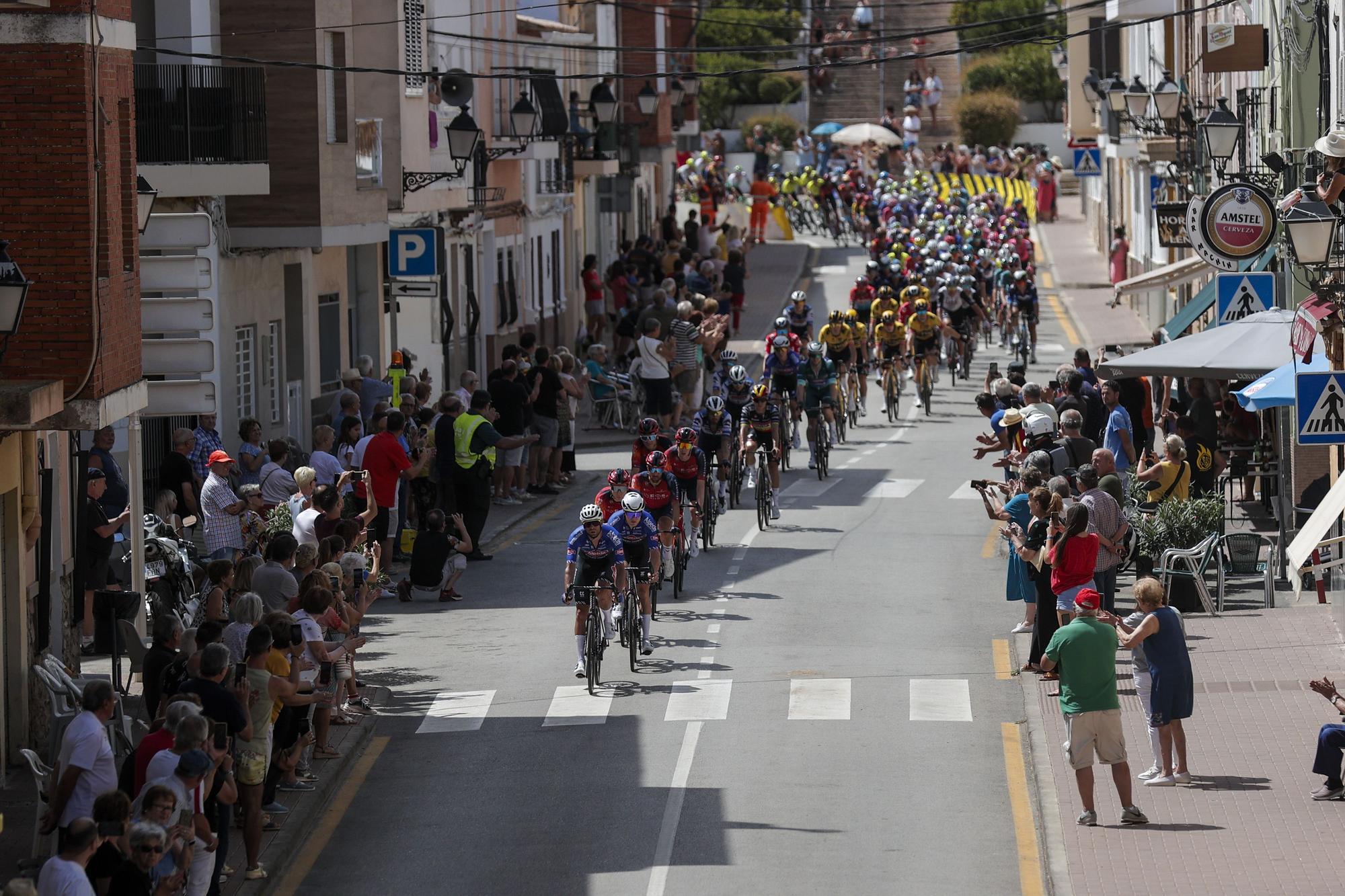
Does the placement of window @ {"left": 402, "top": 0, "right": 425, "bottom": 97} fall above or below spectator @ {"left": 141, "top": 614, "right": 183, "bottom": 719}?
above

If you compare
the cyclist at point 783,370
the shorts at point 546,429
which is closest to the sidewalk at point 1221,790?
the cyclist at point 783,370

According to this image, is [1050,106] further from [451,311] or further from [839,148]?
[451,311]

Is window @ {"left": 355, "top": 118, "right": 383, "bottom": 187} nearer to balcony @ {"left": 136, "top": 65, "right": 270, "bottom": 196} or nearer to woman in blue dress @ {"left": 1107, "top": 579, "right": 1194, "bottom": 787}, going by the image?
balcony @ {"left": 136, "top": 65, "right": 270, "bottom": 196}

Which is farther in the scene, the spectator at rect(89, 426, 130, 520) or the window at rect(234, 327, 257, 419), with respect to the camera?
the window at rect(234, 327, 257, 419)

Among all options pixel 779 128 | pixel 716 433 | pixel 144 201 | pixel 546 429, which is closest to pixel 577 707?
pixel 144 201

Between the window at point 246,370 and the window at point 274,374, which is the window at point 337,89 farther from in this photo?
the window at point 246,370

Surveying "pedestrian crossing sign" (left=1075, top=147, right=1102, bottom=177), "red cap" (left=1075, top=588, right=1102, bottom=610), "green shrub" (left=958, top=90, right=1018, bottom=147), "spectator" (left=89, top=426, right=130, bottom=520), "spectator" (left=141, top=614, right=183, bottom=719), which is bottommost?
"spectator" (left=141, top=614, right=183, bottom=719)

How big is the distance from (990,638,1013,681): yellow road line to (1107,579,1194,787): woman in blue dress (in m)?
3.81

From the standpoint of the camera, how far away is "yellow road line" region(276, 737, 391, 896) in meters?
13.8

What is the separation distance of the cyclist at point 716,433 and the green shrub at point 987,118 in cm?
6125

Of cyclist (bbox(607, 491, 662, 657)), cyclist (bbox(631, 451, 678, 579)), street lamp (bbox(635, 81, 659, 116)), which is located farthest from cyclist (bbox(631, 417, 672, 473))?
street lamp (bbox(635, 81, 659, 116))

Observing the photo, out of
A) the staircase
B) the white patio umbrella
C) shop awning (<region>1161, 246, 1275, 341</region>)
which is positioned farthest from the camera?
the staircase

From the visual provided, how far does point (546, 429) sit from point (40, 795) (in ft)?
51.5

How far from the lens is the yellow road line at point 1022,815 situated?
13.5 meters
